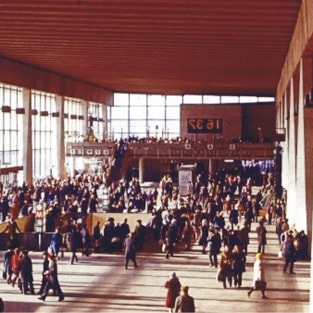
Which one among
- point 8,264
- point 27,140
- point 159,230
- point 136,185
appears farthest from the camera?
point 27,140

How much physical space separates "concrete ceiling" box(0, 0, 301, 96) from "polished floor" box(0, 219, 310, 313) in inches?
265

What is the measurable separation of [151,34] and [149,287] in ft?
29.4

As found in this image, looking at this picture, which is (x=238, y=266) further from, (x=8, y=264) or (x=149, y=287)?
(x=8, y=264)

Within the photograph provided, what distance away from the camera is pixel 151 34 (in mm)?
25031

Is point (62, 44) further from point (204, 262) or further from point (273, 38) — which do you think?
point (204, 262)

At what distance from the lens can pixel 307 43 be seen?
1959cm

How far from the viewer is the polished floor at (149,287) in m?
17.1

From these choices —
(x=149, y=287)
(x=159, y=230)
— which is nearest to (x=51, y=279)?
(x=149, y=287)

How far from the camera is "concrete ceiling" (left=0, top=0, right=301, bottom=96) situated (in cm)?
1984

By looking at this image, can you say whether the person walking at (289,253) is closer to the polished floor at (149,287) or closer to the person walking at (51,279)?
the polished floor at (149,287)

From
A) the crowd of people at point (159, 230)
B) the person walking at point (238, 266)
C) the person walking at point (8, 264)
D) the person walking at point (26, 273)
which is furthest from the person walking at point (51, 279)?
the person walking at point (238, 266)

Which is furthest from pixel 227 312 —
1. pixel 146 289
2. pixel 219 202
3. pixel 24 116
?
pixel 24 116

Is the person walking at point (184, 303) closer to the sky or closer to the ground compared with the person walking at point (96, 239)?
closer to the ground

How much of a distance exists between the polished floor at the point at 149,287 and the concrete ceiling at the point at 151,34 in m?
6.73
